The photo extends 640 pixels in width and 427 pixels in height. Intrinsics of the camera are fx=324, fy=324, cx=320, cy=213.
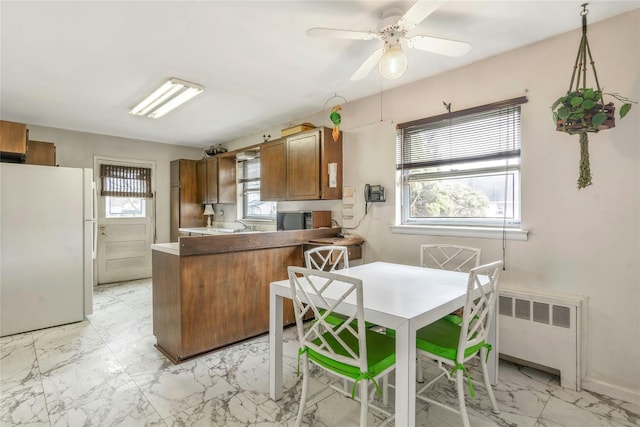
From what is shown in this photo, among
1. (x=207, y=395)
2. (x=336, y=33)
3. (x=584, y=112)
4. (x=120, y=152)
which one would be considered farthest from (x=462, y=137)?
(x=120, y=152)

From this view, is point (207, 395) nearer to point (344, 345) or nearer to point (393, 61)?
point (344, 345)

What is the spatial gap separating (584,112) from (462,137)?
0.99m

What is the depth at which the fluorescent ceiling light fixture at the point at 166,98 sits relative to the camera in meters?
3.12

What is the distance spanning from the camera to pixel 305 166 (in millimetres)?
3729

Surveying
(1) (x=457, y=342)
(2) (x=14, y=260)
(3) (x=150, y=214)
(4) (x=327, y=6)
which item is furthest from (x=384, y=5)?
(3) (x=150, y=214)

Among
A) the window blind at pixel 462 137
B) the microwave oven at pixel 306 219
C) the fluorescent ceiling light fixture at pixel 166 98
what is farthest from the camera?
the microwave oven at pixel 306 219

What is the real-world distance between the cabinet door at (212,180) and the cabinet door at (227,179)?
0.09 m

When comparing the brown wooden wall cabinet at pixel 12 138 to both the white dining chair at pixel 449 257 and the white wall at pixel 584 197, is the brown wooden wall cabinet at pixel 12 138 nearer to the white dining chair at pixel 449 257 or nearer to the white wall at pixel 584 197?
the white dining chair at pixel 449 257

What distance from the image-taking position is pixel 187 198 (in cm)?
571

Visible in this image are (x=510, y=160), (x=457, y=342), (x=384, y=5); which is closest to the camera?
(x=457, y=342)

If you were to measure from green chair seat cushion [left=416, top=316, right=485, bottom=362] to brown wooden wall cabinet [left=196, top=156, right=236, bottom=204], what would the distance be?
4.15m

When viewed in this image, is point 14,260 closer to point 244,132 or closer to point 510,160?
point 244,132

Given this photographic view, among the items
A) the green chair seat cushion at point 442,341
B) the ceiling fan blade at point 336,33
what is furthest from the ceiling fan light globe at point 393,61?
the green chair seat cushion at point 442,341

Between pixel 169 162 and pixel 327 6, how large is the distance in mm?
4813
